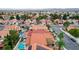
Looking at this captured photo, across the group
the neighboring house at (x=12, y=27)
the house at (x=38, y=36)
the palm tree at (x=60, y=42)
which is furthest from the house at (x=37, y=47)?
the neighboring house at (x=12, y=27)

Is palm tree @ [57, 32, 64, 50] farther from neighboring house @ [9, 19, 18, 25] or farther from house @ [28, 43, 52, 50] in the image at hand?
neighboring house @ [9, 19, 18, 25]

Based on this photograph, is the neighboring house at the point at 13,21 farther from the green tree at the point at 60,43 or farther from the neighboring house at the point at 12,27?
the green tree at the point at 60,43

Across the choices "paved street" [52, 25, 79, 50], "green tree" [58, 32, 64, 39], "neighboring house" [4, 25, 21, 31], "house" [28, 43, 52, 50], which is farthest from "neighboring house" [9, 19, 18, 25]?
"green tree" [58, 32, 64, 39]

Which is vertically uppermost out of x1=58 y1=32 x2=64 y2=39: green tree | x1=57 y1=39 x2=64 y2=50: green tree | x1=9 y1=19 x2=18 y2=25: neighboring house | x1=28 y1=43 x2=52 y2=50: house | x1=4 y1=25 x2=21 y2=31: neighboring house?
x1=9 y1=19 x2=18 y2=25: neighboring house

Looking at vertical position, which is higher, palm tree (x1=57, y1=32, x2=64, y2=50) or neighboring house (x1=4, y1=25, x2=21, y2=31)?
neighboring house (x1=4, y1=25, x2=21, y2=31)

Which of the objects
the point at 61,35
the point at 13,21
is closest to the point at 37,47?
the point at 61,35

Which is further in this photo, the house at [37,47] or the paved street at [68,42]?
the house at [37,47]

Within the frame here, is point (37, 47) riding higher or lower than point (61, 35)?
lower

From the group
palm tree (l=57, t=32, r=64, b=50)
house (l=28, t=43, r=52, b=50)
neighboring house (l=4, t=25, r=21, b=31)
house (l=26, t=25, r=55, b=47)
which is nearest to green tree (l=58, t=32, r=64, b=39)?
palm tree (l=57, t=32, r=64, b=50)

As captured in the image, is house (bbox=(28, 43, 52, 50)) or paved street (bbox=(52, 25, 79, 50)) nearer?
paved street (bbox=(52, 25, 79, 50))

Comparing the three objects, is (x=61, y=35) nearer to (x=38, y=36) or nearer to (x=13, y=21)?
(x=38, y=36)
